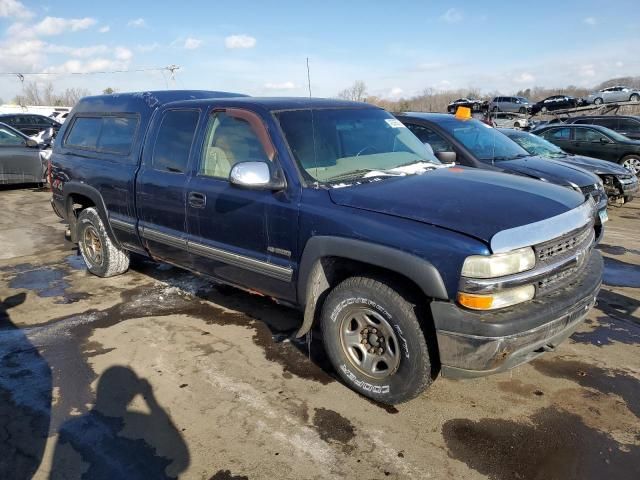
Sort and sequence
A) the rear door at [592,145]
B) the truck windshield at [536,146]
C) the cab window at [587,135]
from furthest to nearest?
1. the cab window at [587,135]
2. the rear door at [592,145]
3. the truck windshield at [536,146]

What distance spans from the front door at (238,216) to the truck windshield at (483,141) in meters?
4.05

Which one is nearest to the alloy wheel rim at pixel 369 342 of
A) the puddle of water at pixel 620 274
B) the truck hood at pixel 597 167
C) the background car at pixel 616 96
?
the puddle of water at pixel 620 274

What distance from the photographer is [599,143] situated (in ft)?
39.8

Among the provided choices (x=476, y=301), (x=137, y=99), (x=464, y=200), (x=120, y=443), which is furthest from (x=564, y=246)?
(x=137, y=99)

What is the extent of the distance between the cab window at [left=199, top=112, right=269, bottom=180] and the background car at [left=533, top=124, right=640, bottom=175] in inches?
435

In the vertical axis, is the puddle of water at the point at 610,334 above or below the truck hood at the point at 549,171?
below

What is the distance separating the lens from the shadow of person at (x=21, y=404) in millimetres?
2701

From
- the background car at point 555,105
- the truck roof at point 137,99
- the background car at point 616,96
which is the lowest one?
the truck roof at point 137,99

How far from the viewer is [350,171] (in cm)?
355

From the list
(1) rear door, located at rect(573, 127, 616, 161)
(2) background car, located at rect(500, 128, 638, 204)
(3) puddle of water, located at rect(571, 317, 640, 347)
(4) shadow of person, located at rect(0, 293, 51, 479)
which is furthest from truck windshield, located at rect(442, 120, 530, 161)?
(1) rear door, located at rect(573, 127, 616, 161)

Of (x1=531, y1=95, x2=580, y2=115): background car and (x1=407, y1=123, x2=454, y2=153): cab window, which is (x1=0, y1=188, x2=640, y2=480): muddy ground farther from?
(x1=531, y1=95, x2=580, y2=115): background car

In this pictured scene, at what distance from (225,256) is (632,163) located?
11488mm

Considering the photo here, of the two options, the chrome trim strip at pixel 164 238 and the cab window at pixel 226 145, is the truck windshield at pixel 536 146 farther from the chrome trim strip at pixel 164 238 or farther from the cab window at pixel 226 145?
the chrome trim strip at pixel 164 238

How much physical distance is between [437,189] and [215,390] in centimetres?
201
